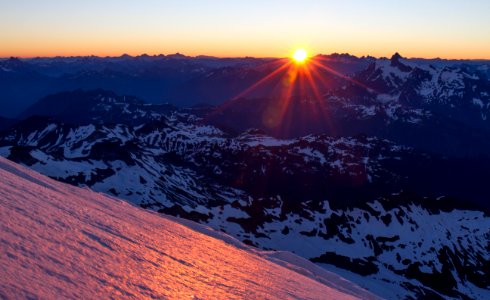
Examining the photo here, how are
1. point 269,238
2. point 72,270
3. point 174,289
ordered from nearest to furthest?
1. point 72,270
2. point 174,289
3. point 269,238

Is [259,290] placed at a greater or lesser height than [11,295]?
lesser

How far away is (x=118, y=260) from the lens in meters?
11.4

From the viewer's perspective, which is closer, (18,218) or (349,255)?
(18,218)

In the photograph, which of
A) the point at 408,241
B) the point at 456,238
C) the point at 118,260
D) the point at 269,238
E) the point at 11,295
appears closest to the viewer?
the point at 11,295

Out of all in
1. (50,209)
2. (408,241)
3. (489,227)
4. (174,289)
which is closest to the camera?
(174,289)

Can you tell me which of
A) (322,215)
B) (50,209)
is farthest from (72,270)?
(322,215)

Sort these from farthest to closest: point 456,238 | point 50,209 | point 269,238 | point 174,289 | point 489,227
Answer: point 489,227 < point 456,238 < point 269,238 < point 50,209 < point 174,289

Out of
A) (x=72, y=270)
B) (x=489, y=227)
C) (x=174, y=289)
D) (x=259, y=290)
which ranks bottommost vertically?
(x=489, y=227)

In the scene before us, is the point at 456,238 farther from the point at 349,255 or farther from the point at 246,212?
the point at 246,212

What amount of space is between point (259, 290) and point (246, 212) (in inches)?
5623

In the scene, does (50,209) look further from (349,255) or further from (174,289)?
(349,255)

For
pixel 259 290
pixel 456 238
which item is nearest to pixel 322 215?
pixel 456 238

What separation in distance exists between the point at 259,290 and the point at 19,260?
25.3ft

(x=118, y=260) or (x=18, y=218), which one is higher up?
(x=18, y=218)
